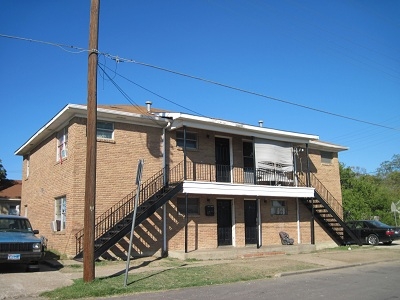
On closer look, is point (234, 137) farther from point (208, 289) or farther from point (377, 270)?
point (208, 289)

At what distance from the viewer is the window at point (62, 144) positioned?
1809cm

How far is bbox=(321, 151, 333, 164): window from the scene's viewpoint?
26047 millimetres

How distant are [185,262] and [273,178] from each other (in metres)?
7.42

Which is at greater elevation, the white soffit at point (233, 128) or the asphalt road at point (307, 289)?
the white soffit at point (233, 128)

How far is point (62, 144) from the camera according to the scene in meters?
18.5

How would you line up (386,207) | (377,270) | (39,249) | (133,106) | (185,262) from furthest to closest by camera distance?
(386,207) → (133,106) → (185,262) → (377,270) → (39,249)

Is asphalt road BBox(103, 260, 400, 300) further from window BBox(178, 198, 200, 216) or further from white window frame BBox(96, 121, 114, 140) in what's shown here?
white window frame BBox(96, 121, 114, 140)

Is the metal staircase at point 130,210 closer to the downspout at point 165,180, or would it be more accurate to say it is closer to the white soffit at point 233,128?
the downspout at point 165,180

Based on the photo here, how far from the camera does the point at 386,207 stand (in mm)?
43906

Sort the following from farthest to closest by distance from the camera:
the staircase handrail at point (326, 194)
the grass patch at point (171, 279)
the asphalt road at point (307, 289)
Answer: the staircase handrail at point (326, 194)
the grass patch at point (171, 279)
the asphalt road at point (307, 289)

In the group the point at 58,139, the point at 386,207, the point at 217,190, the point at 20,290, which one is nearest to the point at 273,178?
the point at 217,190

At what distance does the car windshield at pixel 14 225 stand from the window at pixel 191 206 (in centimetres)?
660

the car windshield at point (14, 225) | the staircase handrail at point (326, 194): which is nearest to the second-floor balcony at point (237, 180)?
the staircase handrail at point (326, 194)

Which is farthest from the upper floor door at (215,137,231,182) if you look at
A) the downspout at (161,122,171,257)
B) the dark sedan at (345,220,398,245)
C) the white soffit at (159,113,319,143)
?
the dark sedan at (345,220,398,245)
